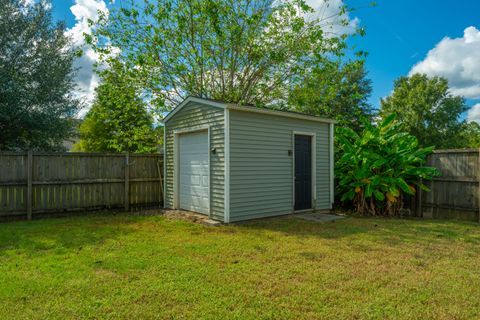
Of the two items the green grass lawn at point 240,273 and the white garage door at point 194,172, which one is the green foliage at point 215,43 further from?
the green grass lawn at point 240,273

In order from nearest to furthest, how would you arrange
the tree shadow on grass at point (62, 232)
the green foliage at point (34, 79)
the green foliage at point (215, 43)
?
the tree shadow on grass at point (62, 232), the green foliage at point (34, 79), the green foliage at point (215, 43)

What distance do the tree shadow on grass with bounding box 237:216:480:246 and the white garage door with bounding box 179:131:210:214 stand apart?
1.38 meters

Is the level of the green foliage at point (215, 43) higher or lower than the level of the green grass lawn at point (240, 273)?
higher

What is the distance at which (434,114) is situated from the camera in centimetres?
2828

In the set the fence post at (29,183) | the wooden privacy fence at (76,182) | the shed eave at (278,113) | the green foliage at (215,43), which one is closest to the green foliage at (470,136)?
the green foliage at (215,43)

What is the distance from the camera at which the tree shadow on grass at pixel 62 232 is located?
15.4 ft

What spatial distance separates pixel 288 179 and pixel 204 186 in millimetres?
2060

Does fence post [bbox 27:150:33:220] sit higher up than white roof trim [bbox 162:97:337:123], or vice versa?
white roof trim [bbox 162:97:337:123]

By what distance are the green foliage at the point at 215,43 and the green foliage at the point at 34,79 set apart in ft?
5.80

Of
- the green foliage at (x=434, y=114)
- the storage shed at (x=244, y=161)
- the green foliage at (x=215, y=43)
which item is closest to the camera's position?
the storage shed at (x=244, y=161)

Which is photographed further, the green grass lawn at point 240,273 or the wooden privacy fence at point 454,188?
the wooden privacy fence at point 454,188

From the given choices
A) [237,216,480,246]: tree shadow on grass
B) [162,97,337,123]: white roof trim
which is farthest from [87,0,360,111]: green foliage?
[237,216,480,246]: tree shadow on grass

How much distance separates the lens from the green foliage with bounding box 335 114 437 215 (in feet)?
24.3

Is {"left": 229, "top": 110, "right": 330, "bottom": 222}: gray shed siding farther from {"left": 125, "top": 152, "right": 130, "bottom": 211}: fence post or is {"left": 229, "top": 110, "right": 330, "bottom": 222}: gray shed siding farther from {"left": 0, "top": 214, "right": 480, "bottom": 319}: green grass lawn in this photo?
{"left": 125, "top": 152, "right": 130, "bottom": 211}: fence post
